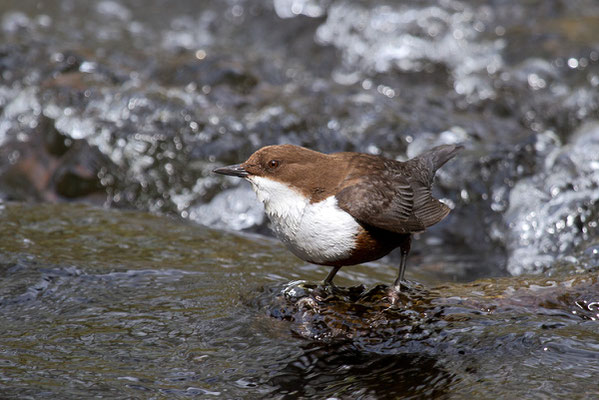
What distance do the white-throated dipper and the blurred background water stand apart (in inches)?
13.6

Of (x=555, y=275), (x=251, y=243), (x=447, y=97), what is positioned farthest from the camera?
(x=447, y=97)

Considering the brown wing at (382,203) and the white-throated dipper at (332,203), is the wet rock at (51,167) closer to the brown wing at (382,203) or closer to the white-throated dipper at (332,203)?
the white-throated dipper at (332,203)

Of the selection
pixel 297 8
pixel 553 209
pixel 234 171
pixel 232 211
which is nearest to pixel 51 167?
pixel 232 211

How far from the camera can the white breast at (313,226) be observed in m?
3.31

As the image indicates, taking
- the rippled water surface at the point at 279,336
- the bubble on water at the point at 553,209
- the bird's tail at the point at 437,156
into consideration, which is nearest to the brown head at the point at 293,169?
the rippled water surface at the point at 279,336

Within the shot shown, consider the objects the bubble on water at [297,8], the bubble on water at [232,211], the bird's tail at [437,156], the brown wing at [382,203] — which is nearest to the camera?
the brown wing at [382,203]

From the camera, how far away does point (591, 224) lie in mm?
5320

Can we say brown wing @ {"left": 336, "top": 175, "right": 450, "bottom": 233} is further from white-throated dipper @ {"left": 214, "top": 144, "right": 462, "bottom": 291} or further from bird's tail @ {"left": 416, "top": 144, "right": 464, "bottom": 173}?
bird's tail @ {"left": 416, "top": 144, "right": 464, "bottom": 173}

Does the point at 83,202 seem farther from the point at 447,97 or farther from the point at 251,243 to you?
the point at 447,97

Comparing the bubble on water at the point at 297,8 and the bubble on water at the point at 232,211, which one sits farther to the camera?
the bubble on water at the point at 297,8

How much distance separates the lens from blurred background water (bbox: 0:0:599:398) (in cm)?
319

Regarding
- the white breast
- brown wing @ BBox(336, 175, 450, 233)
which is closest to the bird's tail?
brown wing @ BBox(336, 175, 450, 233)

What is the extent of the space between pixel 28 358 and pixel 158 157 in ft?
10.9

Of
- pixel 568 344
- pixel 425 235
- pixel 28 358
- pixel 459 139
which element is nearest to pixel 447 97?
pixel 459 139
